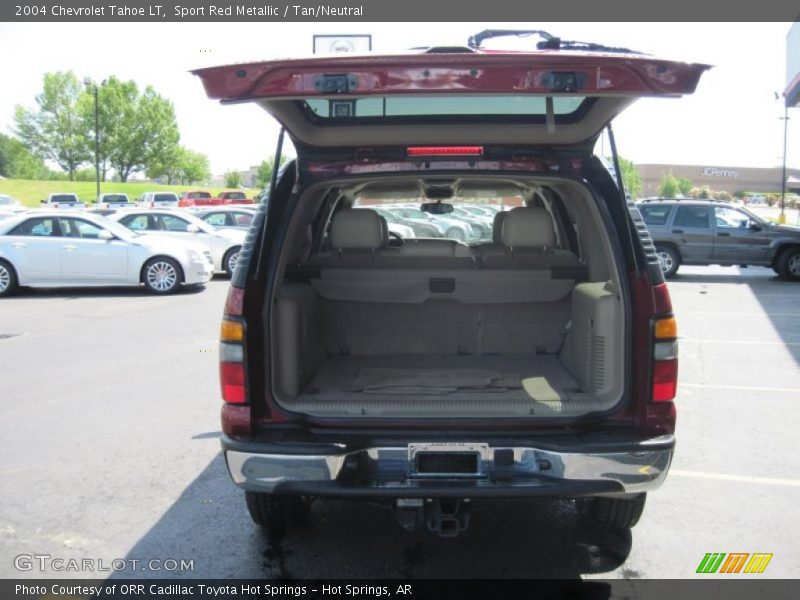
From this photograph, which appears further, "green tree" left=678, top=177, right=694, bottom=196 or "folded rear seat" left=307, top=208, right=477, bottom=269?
"green tree" left=678, top=177, right=694, bottom=196

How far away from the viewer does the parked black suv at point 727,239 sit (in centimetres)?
1680

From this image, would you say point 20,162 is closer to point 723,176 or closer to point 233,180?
point 233,180

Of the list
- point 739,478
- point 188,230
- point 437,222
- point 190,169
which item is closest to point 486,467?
point 739,478

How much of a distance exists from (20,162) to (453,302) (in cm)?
10165

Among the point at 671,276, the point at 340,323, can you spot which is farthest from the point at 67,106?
the point at 340,323

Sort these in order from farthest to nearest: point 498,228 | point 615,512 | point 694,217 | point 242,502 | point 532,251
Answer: point 694,217
point 498,228
point 532,251
point 242,502
point 615,512

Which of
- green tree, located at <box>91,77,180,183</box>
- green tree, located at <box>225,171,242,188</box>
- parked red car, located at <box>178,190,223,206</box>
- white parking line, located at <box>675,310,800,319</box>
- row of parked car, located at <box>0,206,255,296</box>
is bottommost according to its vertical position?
white parking line, located at <box>675,310,800,319</box>

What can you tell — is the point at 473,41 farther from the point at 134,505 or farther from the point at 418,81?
the point at 134,505

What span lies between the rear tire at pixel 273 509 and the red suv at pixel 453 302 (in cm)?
1

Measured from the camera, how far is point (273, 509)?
12.6 ft

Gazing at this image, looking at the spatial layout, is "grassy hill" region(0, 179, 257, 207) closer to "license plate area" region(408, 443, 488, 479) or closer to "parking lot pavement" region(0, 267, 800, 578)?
"parking lot pavement" region(0, 267, 800, 578)

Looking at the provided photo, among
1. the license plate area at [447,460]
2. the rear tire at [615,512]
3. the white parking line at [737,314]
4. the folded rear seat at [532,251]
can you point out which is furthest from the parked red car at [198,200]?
the license plate area at [447,460]

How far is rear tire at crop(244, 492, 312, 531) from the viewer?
382 cm

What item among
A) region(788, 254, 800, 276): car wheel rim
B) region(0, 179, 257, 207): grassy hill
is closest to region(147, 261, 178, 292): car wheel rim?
region(788, 254, 800, 276): car wheel rim
